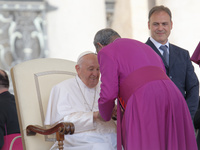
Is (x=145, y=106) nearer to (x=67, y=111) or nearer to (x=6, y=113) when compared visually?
(x=67, y=111)

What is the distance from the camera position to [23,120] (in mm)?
3959

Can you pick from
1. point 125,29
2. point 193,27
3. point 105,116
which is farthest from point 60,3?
point 105,116

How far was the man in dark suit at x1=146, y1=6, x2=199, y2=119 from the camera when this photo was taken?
4016mm

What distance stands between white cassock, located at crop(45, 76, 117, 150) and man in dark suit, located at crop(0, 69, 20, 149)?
548 mm

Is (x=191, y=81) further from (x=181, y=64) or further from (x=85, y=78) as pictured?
(x=85, y=78)

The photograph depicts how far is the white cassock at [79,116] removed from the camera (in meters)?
3.68

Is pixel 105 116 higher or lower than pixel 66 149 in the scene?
higher

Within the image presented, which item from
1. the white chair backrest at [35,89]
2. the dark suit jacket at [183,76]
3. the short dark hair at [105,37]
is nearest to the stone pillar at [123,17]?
the white chair backrest at [35,89]

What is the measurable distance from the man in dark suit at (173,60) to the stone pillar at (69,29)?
3084 millimetres

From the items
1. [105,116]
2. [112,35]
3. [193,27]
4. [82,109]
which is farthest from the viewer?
[193,27]

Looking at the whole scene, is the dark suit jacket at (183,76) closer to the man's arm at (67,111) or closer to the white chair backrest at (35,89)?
the man's arm at (67,111)

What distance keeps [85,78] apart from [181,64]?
90 cm

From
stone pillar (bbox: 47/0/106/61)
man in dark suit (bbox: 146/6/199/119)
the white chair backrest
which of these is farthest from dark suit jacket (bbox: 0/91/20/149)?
stone pillar (bbox: 47/0/106/61)

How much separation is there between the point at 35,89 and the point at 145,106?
1.44 m
